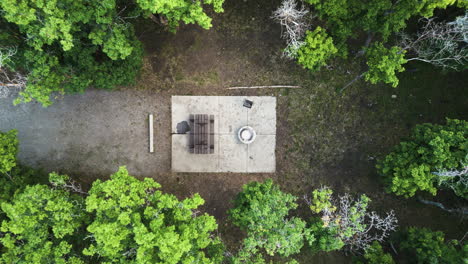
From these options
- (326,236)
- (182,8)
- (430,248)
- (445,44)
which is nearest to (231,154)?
(326,236)

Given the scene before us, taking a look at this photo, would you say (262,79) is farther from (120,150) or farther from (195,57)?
(120,150)

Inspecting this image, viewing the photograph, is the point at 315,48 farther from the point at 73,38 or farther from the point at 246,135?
the point at 73,38

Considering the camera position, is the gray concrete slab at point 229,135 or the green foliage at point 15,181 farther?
the gray concrete slab at point 229,135

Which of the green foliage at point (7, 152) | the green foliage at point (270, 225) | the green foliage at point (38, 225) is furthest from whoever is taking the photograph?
the green foliage at point (7, 152)

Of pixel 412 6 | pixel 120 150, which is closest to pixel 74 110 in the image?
pixel 120 150

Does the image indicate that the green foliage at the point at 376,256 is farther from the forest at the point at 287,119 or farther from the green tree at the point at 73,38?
the green tree at the point at 73,38

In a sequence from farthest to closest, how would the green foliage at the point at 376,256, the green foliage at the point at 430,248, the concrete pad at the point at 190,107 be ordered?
the concrete pad at the point at 190,107, the green foliage at the point at 376,256, the green foliage at the point at 430,248

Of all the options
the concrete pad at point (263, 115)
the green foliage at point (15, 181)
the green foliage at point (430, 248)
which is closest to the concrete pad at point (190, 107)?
the concrete pad at point (263, 115)
